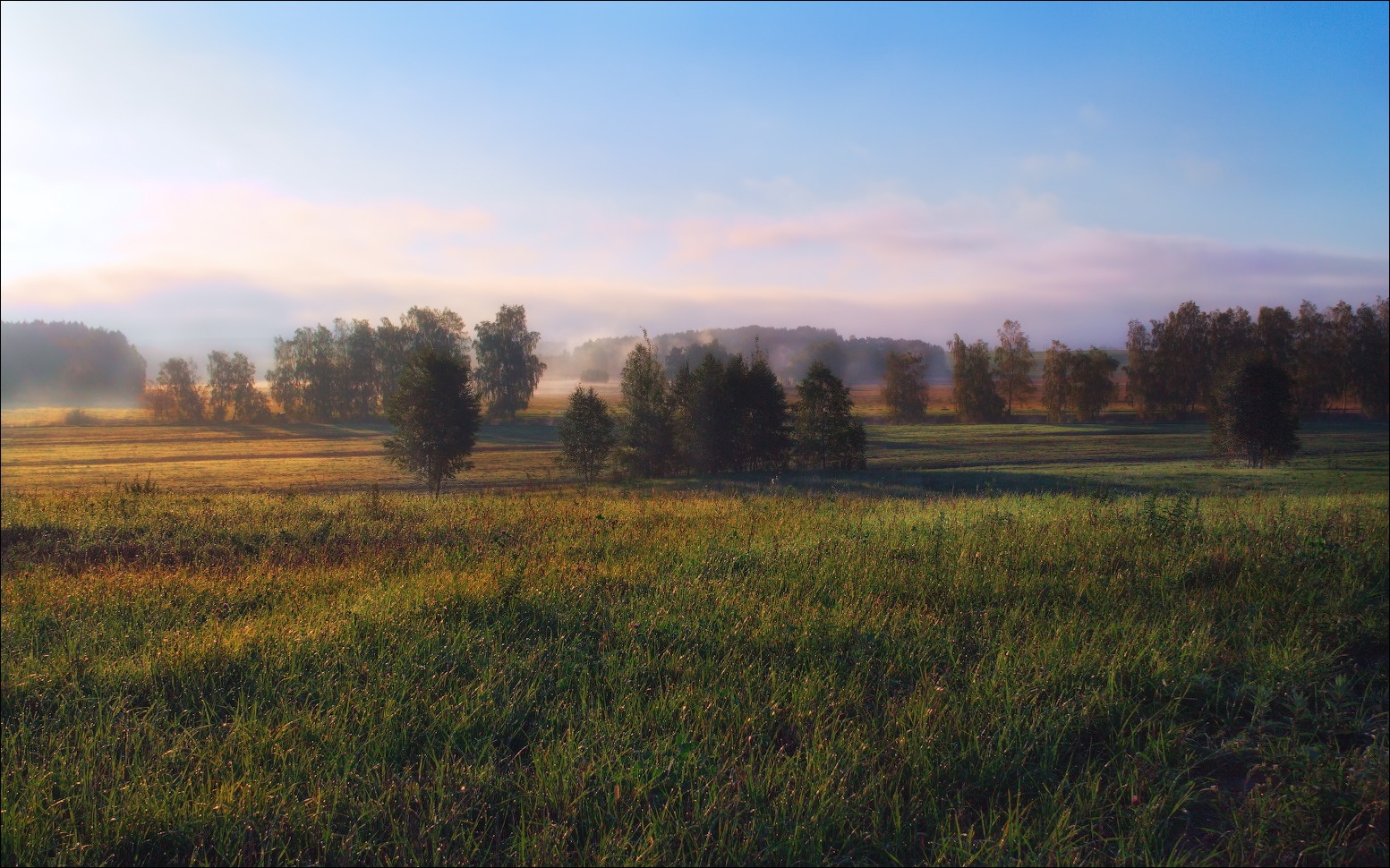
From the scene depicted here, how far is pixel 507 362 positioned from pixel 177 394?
88.3 feet

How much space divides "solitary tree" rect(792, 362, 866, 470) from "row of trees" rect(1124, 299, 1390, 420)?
19.8 m

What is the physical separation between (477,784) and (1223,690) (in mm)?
4347

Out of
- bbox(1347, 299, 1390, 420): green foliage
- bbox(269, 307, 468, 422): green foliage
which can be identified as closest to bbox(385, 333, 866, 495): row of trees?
bbox(269, 307, 468, 422): green foliage

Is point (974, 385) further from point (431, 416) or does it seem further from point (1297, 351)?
point (431, 416)

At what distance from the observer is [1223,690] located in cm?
412

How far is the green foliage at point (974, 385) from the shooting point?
62.0m

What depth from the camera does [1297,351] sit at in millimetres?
38219

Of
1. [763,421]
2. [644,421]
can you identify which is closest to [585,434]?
[644,421]

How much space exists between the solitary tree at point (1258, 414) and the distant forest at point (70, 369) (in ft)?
246

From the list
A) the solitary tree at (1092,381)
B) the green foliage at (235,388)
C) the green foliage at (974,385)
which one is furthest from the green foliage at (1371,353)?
the green foliage at (235,388)

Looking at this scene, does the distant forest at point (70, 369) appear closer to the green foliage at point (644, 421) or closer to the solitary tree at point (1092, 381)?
the green foliage at point (644, 421)

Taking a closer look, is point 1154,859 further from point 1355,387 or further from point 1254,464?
point 1355,387

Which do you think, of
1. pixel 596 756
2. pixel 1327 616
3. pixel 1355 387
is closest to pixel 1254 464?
pixel 1355 387

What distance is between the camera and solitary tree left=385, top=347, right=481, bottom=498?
33875 millimetres
